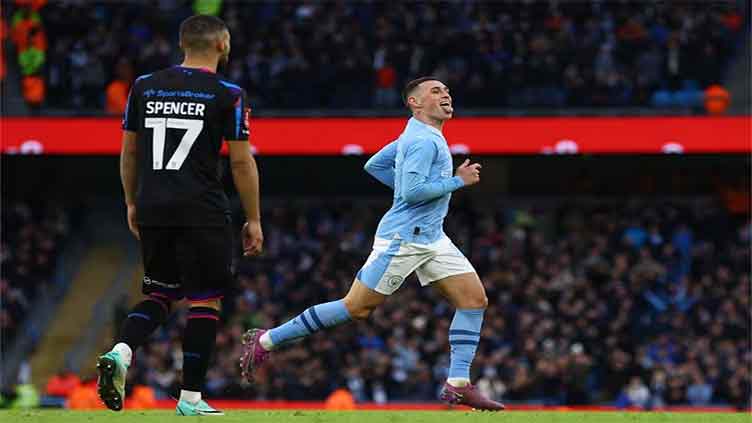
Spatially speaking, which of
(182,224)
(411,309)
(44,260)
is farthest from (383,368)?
(182,224)

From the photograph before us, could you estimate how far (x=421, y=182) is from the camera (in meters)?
8.30

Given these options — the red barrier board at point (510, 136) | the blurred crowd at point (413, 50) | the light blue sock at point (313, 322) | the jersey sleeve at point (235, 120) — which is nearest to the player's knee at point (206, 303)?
the jersey sleeve at point (235, 120)

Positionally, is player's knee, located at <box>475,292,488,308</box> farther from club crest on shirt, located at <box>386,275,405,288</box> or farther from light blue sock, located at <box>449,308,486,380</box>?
club crest on shirt, located at <box>386,275,405,288</box>

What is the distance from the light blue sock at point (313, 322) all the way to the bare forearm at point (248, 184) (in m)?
1.18

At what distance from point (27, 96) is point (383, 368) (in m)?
6.21

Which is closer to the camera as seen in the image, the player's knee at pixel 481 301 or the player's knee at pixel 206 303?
the player's knee at pixel 206 303

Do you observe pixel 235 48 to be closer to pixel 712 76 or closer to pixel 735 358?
pixel 712 76

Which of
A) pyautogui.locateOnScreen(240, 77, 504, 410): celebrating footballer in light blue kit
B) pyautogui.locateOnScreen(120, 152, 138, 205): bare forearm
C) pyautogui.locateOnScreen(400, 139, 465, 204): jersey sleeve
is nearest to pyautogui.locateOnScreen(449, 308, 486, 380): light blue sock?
pyautogui.locateOnScreen(240, 77, 504, 410): celebrating footballer in light blue kit

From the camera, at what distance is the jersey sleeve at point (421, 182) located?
8289 millimetres

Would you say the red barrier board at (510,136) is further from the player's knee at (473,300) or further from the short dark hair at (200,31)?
the short dark hair at (200,31)

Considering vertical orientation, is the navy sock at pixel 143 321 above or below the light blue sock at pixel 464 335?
above

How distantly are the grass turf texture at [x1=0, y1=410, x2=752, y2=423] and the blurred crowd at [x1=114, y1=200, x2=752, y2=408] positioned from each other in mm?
9318

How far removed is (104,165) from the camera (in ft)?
74.1

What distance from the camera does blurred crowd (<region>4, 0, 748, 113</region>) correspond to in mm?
20109
